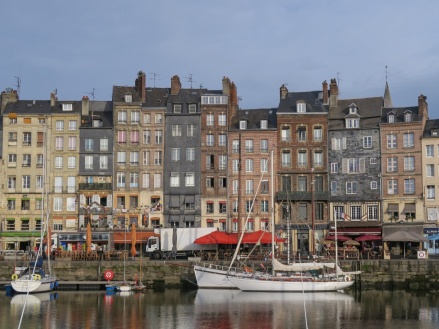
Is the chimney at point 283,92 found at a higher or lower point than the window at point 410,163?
higher

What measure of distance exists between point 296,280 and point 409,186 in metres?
19.3

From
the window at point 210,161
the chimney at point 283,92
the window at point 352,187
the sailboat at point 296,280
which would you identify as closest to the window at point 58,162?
the window at point 210,161

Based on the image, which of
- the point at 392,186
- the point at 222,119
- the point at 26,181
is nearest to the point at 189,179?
the point at 222,119

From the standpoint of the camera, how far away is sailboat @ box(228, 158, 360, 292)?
1911 inches

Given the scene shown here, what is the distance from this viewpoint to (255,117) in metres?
67.8

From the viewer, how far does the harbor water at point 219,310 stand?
37.0 metres

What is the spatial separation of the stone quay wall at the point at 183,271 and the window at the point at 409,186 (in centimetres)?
1254

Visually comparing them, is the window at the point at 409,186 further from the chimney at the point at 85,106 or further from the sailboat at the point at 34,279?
the sailboat at the point at 34,279

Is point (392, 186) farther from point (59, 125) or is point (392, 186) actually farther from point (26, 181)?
point (26, 181)

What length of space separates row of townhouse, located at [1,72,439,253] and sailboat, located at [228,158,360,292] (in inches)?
566

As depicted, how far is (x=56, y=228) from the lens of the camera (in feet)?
219

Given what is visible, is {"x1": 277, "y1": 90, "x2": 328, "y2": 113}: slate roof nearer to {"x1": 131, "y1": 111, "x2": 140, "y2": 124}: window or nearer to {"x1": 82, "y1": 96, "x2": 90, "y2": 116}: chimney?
{"x1": 131, "y1": 111, "x2": 140, "y2": 124}: window

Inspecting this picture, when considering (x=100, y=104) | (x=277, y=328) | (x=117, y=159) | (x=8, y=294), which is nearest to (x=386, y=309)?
(x=277, y=328)

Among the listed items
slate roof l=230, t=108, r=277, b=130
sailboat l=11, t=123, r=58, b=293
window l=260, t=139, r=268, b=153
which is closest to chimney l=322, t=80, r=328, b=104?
slate roof l=230, t=108, r=277, b=130
